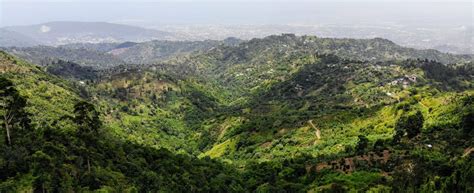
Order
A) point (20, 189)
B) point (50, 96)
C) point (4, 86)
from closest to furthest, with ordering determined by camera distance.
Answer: point (20, 189) → point (4, 86) → point (50, 96)

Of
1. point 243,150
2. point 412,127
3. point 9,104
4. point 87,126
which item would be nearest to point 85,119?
point 87,126

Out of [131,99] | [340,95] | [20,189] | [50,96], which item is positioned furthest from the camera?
[131,99]

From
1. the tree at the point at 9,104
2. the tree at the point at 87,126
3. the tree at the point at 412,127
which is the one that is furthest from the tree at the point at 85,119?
the tree at the point at 412,127

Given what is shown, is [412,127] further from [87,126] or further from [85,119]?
[85,119]

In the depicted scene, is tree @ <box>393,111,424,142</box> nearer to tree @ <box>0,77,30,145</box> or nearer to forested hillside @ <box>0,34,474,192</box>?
forested hillside @ <box>0,34,474,192</box>

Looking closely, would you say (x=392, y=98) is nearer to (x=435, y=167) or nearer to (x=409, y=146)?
(x=409, y=146)

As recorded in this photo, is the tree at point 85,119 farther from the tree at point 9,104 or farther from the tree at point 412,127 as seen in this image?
the tree at point 412,127

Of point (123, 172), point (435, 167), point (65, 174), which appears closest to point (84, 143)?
point (123, 172)

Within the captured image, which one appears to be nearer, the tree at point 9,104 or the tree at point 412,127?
the tree at point 9,104

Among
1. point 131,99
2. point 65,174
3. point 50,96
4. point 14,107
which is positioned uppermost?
point 14,107

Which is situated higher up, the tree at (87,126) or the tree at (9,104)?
the tree at (9,104)

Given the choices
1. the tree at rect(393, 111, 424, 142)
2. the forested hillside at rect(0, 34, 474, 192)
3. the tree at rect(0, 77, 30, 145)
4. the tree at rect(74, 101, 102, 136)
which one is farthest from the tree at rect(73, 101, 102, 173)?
the tree at rect(393, 111, 424, 142)
